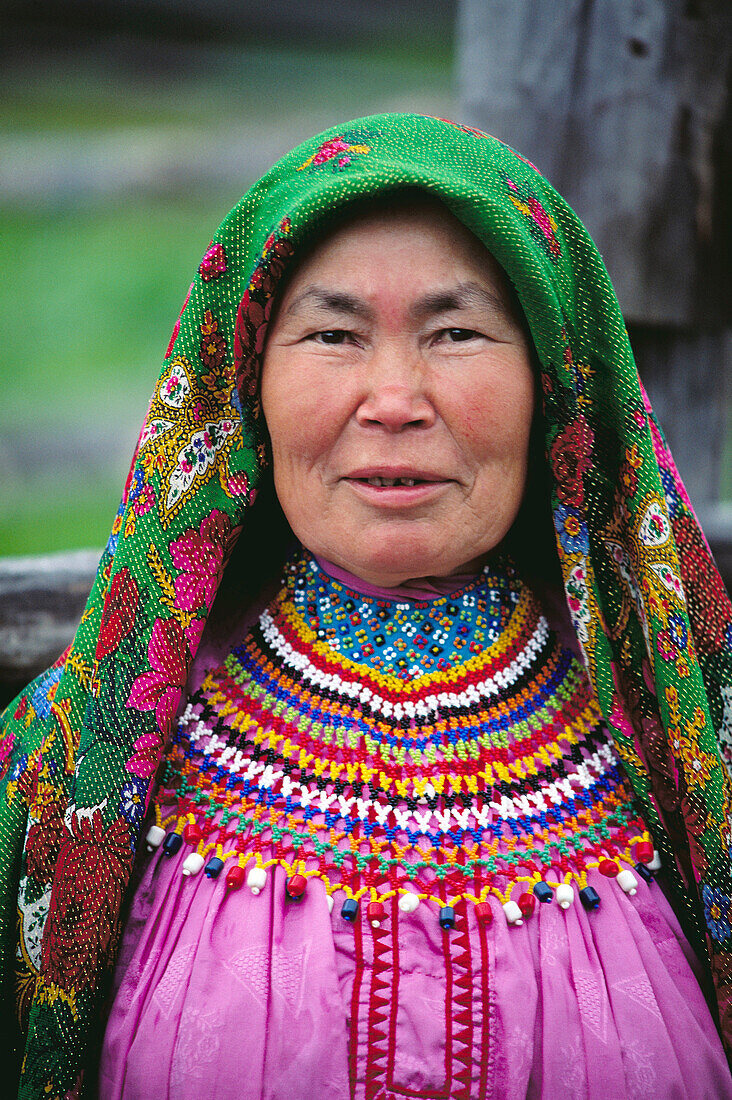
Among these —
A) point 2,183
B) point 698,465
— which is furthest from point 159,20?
point 698,465

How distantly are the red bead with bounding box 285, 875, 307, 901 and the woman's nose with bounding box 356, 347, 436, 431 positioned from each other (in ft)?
2.06

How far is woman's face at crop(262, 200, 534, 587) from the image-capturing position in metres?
1.20

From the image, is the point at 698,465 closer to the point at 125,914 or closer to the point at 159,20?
the point at 125,914

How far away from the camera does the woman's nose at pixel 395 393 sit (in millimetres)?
1176

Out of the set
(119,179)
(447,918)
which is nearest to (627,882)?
(447,918)

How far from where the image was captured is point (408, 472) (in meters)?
1.22

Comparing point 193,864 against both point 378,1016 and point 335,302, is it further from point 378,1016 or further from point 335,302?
point 335,302

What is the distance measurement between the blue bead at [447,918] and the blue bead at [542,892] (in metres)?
0.13

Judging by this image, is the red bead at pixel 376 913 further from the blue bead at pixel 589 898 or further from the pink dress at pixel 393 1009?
the blue bead at pixel 589 898

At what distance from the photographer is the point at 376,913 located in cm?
114

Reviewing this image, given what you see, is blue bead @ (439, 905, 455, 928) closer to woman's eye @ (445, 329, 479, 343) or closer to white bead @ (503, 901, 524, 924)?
white bead @ (503, 901, 524, 924)

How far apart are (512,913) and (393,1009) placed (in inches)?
7.8

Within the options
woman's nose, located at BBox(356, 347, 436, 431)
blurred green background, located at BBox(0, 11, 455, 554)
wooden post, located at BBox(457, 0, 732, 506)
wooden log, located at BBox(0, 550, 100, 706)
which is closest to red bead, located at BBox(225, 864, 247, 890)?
woman's nose, located at BBox(356, 347, 436, 431)

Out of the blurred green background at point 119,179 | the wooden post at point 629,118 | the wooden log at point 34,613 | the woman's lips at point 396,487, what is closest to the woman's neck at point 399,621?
the woman's lips at point 396,487
